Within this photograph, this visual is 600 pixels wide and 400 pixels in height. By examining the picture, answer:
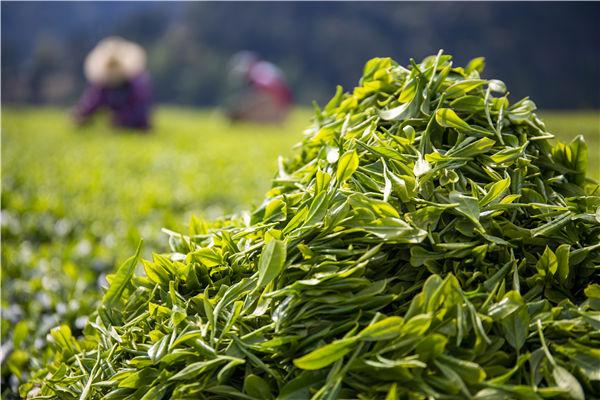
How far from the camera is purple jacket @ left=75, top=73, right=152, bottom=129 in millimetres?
9055

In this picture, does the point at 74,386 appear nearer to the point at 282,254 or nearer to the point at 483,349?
the point at 282,254

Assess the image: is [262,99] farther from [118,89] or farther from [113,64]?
[113,64]

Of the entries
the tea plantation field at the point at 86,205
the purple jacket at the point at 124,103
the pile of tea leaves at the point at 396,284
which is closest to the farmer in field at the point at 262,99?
the purple jacket at the point at 124,103

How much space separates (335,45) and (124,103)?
16.8 metres

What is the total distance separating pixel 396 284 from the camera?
40.4 inches

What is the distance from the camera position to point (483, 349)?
91cm

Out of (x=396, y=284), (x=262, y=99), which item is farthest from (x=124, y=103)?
(x=396, y=284)

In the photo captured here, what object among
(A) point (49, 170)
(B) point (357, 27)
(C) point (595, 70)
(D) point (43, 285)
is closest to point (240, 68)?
(A) point (49, 170)

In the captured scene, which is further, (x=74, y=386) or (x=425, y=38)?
(x=425, y=38)

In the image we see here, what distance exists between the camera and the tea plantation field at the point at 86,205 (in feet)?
6.97

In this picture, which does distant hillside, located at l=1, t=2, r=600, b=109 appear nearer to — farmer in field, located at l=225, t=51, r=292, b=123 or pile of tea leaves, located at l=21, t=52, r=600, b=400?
farmer in field, located at l=225, t=51, r=292, b=123

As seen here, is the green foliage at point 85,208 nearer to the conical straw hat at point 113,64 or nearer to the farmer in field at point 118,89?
the farmer in field at point 118,89

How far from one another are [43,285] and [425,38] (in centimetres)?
2278

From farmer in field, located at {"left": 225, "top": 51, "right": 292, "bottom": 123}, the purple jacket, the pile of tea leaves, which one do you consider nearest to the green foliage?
the pile of tea leaves
